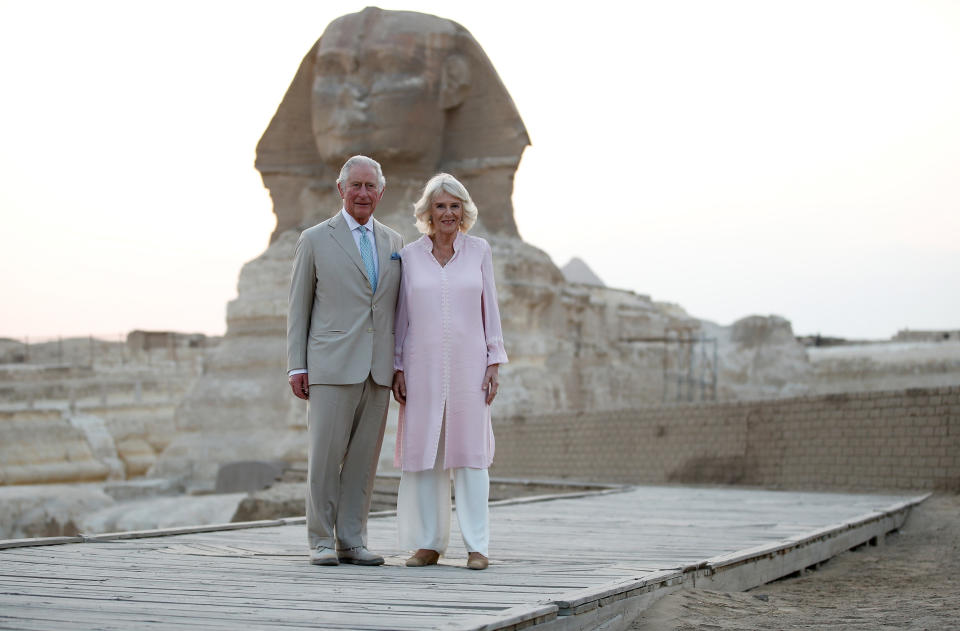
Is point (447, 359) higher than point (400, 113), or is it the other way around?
point (400, 113)

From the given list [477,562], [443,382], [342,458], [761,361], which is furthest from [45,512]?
[761,361]

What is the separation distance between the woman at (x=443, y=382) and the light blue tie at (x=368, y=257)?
145mm

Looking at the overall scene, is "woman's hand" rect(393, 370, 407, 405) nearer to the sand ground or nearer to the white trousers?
the white trousers

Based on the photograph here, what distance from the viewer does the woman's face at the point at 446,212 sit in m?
4.57

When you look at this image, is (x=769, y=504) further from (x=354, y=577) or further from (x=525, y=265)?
(x=525, y=265)

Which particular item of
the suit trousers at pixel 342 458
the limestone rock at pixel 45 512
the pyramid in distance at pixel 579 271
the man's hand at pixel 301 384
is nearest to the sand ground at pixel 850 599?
the suit trousers at pixel 342 458

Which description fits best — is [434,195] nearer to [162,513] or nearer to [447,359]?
[447,359]

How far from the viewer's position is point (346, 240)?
453cm

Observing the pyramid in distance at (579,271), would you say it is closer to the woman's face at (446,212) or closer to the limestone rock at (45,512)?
the limestone rock at (45,512)

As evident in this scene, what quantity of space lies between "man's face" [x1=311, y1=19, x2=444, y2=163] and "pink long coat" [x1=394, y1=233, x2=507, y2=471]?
15.7 meters

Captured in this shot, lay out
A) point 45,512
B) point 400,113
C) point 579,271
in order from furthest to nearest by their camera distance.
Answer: point 579,271, point 400,113, point 45,512

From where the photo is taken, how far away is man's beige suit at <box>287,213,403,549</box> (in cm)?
441

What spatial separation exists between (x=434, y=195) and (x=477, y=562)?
1.48 meters

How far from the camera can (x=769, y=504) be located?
9297 mm
